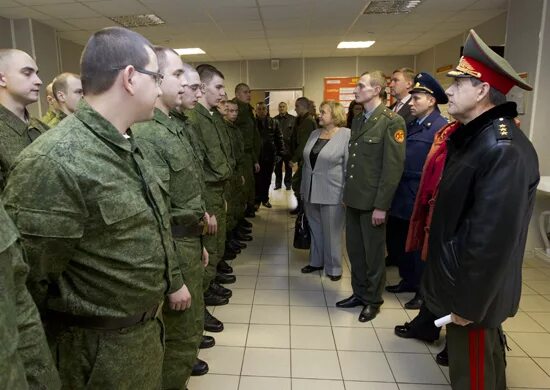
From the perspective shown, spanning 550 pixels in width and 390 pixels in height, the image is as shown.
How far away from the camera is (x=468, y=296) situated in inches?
58.0

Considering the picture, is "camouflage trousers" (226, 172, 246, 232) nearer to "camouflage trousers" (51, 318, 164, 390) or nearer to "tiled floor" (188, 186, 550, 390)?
"tiled floor" (188, 186, 550, 390)

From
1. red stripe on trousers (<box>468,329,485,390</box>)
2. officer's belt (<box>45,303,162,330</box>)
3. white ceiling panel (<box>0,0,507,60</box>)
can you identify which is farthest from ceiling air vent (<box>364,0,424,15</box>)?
officer's belt (<box>45,303,162,330</box>)

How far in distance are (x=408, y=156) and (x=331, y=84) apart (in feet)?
22.7

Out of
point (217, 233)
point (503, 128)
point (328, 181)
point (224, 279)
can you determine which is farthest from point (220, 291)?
point (503, 128)

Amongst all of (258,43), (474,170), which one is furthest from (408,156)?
(258,43)

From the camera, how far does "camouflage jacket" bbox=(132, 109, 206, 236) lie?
170 cm

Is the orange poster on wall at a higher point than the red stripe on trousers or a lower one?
higher

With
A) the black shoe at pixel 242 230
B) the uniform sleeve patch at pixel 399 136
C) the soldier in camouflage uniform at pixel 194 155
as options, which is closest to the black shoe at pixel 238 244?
the black shoe at pixel 242 230

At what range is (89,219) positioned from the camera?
103 centimetres

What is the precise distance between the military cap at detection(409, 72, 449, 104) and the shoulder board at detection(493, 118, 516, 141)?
Result: 4.53ft

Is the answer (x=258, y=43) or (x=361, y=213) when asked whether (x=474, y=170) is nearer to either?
(x=361, y=213)

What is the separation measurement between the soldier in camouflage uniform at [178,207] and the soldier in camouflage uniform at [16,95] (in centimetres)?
92

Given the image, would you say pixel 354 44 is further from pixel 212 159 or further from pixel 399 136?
pixel 212 159

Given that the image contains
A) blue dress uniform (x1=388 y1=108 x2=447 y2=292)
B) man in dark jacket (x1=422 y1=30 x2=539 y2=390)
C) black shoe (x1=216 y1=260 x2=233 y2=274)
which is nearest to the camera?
man in dark jacket (x1=422 y1=30 x2=539 y2=390)
